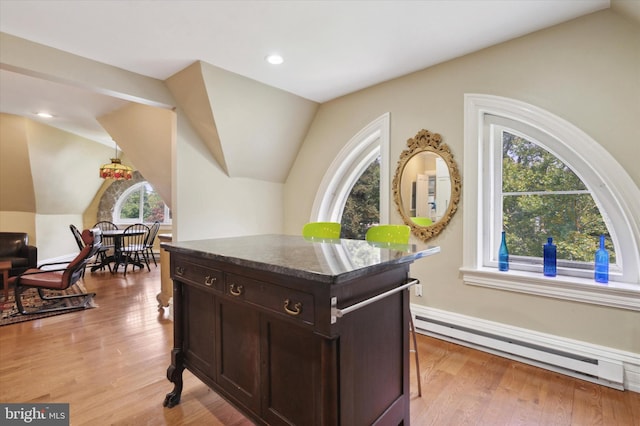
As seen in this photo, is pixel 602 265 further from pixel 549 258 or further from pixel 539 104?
pixel 539 104

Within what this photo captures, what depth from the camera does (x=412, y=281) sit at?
1.51 m

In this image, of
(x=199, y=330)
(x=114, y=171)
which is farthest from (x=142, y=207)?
(x=199, y=330)

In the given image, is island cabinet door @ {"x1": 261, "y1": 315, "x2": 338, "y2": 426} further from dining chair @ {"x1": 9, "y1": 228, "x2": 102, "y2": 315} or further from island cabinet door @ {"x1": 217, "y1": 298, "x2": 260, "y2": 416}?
dining chair @ {"x1": 9, "y1": 228, "x2": 102, "y2": 315}

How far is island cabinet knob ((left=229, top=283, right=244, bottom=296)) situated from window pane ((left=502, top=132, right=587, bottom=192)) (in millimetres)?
2347

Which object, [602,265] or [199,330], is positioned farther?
[602,265]

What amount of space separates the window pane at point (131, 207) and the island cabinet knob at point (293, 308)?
7.90m

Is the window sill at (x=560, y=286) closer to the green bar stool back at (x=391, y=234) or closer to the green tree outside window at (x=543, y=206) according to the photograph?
the green tree outside window at (x=543, y=206)

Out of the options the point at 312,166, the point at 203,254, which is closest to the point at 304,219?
the point at 312,166

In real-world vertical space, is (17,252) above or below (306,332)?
below

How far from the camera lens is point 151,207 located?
7754mm

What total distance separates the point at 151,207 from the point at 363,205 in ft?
20.4

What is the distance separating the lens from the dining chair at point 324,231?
268 cm

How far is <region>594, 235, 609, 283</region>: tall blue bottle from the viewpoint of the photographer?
2.08 m

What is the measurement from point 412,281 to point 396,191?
171cm
